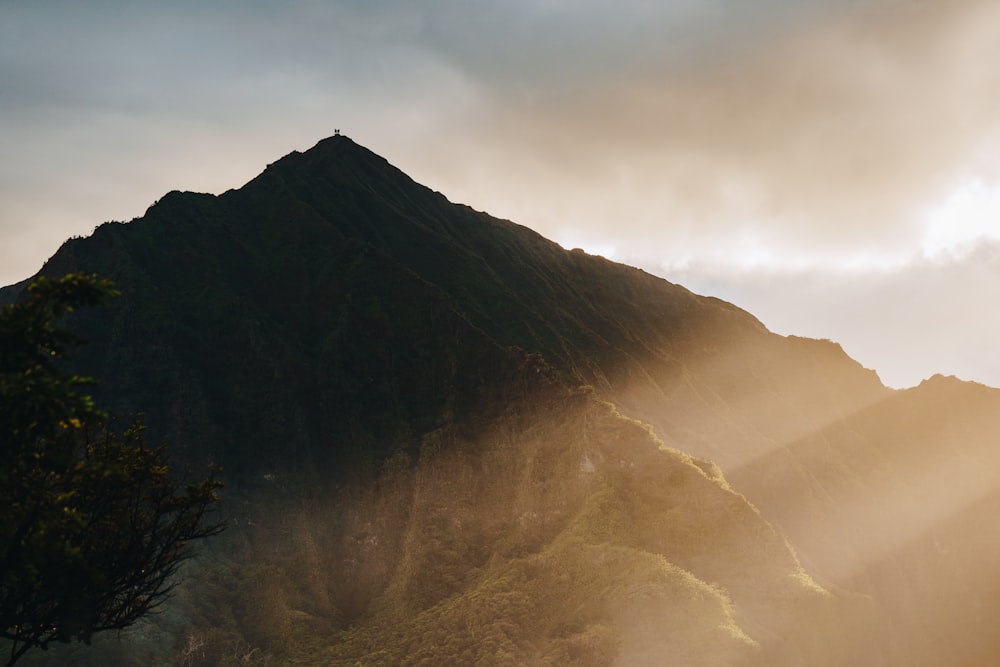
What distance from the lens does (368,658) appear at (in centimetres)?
6156

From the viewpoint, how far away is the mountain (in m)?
62.8

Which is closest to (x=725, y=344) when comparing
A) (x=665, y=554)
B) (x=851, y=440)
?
(x=851, y=440)

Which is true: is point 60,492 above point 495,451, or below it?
below

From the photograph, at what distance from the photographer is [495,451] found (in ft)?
284

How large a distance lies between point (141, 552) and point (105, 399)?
7639 cm

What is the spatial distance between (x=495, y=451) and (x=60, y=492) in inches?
2780

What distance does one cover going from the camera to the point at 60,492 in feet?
58.9

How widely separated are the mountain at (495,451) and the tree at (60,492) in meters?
44.9

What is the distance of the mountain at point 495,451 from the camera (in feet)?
206

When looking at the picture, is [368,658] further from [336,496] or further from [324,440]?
[324,440]

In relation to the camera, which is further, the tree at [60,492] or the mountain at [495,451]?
the mountain at [495,451]

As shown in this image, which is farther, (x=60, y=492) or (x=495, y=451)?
(x=495, y=451)

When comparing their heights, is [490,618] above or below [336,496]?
below

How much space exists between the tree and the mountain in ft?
147
